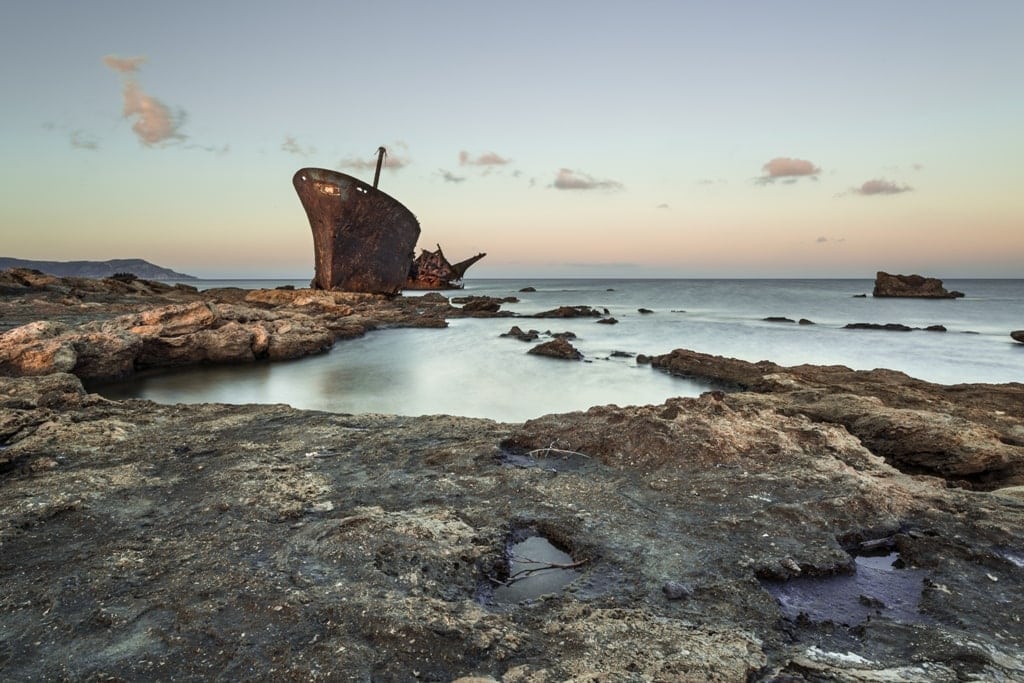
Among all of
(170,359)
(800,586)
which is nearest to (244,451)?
(800,586)

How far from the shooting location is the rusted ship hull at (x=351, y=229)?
893 inches

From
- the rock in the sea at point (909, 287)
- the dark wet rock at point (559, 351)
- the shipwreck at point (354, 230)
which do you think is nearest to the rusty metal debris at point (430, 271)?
the shipwreck at point (354, 230)

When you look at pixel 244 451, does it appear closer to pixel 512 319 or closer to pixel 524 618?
pixel 524 618

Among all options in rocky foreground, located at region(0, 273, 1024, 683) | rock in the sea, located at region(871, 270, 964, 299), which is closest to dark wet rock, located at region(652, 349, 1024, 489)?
rocky foreground, located at region(0, 273, 1024, 683)

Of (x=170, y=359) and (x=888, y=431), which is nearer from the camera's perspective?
(x=888, y=431)

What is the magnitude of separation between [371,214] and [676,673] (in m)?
24.4

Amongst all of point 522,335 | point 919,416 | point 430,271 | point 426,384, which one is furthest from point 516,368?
point 430,271

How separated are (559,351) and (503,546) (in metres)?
10.7

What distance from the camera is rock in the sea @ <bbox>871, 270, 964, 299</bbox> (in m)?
53.3

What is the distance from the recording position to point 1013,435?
468cm

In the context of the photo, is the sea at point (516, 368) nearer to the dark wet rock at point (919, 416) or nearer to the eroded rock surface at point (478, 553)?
the dark wet rock at point (919, 416)

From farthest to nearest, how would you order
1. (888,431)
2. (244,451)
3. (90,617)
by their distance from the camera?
1. (888,431)
2. (244,451)
3. (90,617)

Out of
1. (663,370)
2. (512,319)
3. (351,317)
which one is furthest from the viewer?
(512,319)

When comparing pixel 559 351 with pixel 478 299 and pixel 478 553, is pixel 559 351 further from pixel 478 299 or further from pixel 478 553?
pixel 478 299
